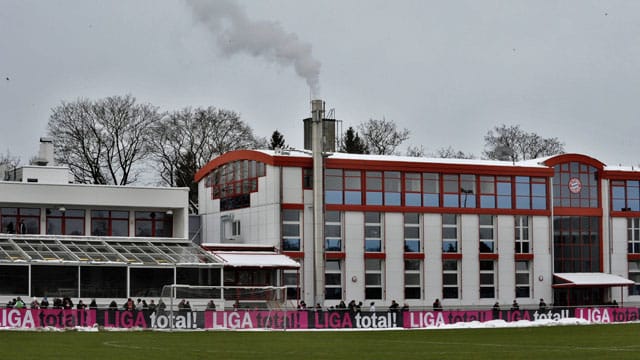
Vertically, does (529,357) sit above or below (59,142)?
below

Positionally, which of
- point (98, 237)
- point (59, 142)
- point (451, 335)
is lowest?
point (451, 335)

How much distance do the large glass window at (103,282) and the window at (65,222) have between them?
780cm

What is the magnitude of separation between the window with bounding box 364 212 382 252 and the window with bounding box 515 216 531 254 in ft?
33.3

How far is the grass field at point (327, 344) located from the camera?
3350cm

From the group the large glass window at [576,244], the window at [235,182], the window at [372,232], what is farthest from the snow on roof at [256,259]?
the large glass window at [576,244]

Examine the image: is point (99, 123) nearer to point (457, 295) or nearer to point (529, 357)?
point (457, 295)

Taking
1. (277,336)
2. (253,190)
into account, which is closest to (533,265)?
(253,190)

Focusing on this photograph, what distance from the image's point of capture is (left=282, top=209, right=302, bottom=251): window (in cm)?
6731

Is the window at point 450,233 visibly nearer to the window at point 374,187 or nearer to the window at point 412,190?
the window at point 412,190

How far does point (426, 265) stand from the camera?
70.7 metres

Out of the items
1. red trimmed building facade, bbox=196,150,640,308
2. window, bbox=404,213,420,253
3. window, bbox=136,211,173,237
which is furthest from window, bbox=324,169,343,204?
Answer: window, bbox=136,211,173,237

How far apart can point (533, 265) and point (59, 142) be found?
38080mm

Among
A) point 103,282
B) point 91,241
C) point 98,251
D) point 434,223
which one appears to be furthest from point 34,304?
point 434,223

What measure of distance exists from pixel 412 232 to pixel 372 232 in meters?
2.84
